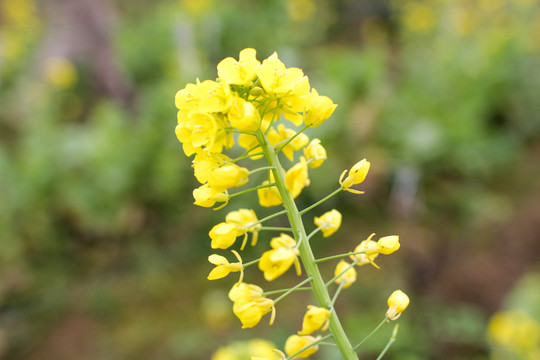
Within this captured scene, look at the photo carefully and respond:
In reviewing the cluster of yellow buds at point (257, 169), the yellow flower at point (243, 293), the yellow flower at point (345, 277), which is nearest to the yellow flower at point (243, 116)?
the cluster of yellow buds at point (257, 169)

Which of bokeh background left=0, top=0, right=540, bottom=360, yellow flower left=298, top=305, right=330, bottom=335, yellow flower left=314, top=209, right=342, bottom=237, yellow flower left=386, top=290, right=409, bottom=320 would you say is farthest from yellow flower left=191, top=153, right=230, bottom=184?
bokeh background left=0, top=0, right=540, bottom=360

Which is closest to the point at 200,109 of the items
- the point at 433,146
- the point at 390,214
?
the point at 390,214

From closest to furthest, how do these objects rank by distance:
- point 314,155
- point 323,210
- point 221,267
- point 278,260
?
point 278,260 < point 221,267 < point 314,155 < point 323,210

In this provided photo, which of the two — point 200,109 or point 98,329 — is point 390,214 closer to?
point 98,329

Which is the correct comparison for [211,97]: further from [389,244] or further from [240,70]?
[389,244]

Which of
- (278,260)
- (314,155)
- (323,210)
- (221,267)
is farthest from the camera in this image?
(323,210)

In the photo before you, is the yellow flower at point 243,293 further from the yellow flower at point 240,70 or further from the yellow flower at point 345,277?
the yellow flower at point 240,70

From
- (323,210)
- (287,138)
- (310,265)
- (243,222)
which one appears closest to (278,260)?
(310,265)
